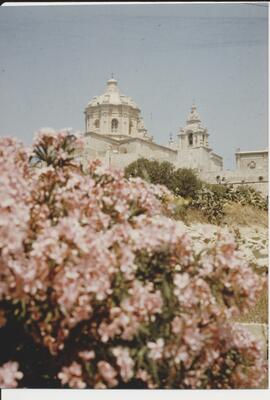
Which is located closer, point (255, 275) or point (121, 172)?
point (255, 275)

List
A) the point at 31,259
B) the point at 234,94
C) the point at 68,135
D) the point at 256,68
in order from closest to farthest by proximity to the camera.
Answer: the point at 31,259
the point at 68,135
the point at 256,68
the point at 234,94

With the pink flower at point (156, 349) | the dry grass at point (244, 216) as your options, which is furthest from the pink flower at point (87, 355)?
the dry grass at point (244, 216)

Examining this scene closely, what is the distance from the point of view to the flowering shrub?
1.47 metres

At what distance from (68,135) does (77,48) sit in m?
1.12

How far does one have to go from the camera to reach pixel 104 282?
1448 mm

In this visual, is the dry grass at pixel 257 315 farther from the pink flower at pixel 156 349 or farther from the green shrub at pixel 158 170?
the green shrub at pixel 158 170

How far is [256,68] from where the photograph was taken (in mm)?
2463

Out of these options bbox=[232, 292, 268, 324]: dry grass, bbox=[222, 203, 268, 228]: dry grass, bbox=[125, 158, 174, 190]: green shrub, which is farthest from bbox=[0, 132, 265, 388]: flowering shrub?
bbox=[125, 158, 174, 190]: green shrub

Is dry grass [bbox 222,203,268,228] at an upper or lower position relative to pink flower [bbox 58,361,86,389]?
upper

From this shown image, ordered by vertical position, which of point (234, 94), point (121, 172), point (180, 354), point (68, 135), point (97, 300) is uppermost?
point (234, 94)

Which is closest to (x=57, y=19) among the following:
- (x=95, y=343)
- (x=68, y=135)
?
(x=68, y=135)

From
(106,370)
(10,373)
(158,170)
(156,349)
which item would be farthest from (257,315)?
(158,170)

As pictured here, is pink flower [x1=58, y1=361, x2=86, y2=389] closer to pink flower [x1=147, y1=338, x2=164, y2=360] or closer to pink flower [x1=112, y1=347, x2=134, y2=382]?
pink flower [x1=112, y1=347, x2=134, y2=382]

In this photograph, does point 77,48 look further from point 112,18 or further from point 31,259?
point 31,259
